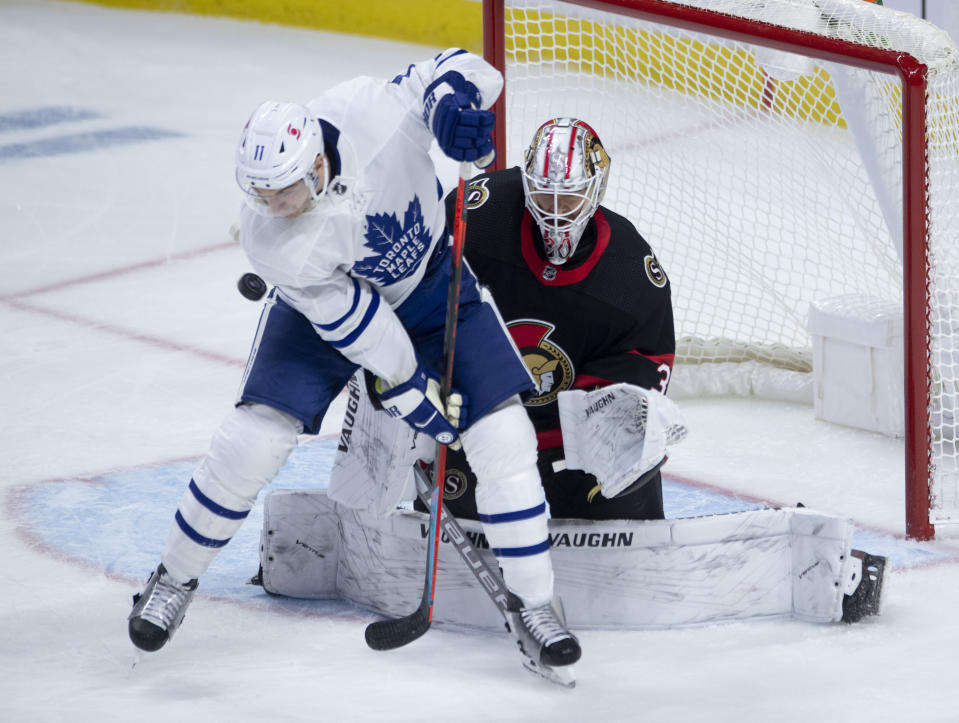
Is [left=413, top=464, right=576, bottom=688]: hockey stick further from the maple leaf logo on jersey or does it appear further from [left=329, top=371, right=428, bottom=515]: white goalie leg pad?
the maple leaf logo on jersey

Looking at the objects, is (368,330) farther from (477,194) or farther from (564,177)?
(477,194)

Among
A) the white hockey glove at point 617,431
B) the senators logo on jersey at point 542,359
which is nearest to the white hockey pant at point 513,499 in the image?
the white hockey glove at point 617,431

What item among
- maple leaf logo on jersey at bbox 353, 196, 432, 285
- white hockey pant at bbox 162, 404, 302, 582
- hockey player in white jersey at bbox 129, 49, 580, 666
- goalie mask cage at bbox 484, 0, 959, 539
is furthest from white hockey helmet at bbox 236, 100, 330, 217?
goalie mask cage at bbox 484, 0, 959, 539

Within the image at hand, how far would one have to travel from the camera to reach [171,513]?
3457 millimetres

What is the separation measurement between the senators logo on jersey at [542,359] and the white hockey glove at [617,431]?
11cm

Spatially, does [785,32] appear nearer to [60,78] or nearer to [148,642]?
[148,642]

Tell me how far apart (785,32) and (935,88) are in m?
0.31

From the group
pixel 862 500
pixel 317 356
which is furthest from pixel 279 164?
pixel 862 500

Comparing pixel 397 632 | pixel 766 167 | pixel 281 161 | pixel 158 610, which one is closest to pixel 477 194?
pixel 281 161

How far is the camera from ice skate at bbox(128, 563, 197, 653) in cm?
264

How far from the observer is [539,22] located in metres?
4.15

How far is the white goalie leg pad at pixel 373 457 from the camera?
2.81m

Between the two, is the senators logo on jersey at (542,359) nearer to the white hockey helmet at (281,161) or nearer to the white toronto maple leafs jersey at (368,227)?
the white toronto maple leafs jersey at (368,227)

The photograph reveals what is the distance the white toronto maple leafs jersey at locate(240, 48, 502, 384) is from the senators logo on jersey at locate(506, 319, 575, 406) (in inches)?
12.5
